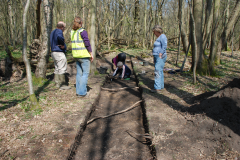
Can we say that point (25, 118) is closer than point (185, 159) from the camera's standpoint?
No

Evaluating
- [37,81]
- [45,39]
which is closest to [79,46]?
[45,39]

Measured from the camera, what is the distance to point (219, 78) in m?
6.77

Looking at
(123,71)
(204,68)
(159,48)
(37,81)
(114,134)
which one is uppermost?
(159,48)

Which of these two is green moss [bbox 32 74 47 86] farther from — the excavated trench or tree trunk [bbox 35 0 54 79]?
the excavated trench

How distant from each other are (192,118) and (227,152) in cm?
87

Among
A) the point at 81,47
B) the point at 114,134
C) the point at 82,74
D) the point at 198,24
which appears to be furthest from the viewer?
the point at 198,24

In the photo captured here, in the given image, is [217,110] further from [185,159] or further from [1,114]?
[1,114]

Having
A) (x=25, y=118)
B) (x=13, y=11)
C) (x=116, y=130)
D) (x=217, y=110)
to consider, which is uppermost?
(x=13, y=11)

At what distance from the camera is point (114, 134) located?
3.30 metres

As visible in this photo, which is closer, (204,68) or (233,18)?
(233,18)

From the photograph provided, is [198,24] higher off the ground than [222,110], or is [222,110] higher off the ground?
[198,24]

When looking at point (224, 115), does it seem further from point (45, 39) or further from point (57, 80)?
point (45, 39)

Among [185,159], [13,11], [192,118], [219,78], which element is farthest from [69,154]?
[13,11]

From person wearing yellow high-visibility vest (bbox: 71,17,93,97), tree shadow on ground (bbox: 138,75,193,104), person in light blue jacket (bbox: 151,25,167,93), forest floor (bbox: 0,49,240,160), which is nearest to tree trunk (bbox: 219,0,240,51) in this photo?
tree shadow on ground (bbox: 138,75,193,104)
